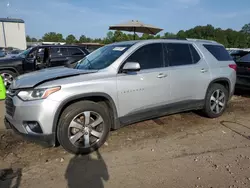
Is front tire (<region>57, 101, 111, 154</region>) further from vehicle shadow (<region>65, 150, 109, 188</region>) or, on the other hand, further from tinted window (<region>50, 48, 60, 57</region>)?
tinted window (<region>50, 48, 60, 57</region>)

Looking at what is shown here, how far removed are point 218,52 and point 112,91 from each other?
117 inches

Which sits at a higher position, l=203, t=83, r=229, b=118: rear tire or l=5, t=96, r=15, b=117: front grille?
l=5, t=96, r=15, b=117: front grille

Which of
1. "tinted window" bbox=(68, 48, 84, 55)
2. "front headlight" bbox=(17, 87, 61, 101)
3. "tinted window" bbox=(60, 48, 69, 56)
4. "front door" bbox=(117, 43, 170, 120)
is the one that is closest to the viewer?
"front headlight" bbox=(17, 87, 61, 101)

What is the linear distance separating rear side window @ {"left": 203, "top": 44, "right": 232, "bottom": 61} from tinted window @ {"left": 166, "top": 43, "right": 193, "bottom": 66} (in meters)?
0.64

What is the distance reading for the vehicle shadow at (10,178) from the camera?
9.12ft

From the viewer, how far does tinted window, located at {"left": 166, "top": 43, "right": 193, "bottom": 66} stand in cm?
446

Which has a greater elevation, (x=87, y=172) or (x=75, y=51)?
(x=75, y=51)

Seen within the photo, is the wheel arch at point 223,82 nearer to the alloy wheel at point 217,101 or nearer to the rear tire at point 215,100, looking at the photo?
the rear tire at point 215,100

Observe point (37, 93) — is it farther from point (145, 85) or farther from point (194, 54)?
point (194, 54)

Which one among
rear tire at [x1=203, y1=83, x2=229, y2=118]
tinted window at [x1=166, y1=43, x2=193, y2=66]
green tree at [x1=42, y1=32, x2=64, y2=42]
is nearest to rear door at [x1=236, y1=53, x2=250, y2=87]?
rear tire at [x1=203, y1=83, x2=229, y2=118]

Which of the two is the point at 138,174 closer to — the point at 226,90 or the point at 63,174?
the point at 63,174

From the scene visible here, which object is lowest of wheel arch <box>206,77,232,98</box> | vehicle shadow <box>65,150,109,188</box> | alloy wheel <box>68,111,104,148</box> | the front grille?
vehicle shadow <box>65,150,109,188</box>

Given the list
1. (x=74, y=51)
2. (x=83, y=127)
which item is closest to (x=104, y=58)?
(x=83, y=127)

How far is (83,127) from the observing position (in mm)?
3502
